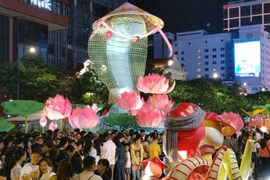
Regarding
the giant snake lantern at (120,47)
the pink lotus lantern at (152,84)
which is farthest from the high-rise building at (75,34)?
the pink lotus lantern at (152,84)

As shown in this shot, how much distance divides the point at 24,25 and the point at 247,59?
147 ft

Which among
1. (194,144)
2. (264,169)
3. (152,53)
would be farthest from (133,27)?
(152,53)

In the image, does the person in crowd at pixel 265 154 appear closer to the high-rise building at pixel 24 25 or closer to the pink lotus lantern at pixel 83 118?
the pink lotus lantern at pixel 83 118

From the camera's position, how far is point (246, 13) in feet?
317

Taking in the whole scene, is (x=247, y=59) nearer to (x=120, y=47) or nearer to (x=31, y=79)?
(x=31, y=79)

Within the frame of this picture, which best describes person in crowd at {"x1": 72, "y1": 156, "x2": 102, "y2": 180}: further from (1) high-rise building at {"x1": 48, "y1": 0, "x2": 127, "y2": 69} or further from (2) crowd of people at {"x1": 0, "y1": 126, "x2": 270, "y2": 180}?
(1) high-rise building at {"x1": 48, "y1": 0, "x2": 127, "y2": 69}

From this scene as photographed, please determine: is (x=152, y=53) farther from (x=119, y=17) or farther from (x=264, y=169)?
(x=264, y=169)

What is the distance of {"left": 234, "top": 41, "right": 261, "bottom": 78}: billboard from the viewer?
6675 centimetres

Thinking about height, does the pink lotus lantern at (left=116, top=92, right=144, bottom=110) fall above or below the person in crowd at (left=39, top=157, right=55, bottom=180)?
above

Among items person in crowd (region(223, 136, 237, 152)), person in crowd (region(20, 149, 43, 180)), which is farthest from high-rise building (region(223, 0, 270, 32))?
person in crowd (region(20, 149, 43, 180))

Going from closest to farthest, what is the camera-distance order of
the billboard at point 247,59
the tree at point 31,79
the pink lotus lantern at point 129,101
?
1. the pink lotus lantern at point 129,101
2. the tree at point 31,79
3. the billboard at point 247,59

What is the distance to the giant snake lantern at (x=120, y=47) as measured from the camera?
65.9 ft

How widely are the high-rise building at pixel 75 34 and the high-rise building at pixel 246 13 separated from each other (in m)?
45.8

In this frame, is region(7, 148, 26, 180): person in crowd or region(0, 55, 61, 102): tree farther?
region(0, 55, 61, 102): tree
